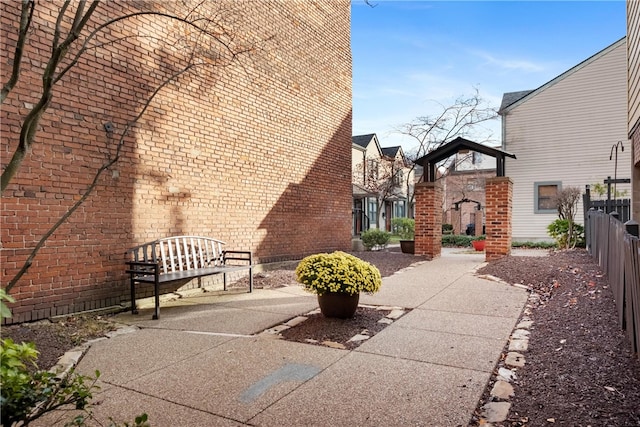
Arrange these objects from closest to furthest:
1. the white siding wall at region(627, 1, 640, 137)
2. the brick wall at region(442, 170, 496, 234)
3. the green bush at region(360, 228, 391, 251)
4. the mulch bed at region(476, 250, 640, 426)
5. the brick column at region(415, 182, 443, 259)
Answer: the mulch bed at region(476, 250, 640, 426) < the white siding wall at region(627, 1, 640, 137) < the brick column at region(415, 182, 443, 259) < the green bush at region(360, 228, 391, 251) < the brick wall at region(442, 170, 496, 234)

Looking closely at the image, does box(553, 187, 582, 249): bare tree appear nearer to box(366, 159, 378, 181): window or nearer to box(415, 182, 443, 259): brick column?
box(415, 182, 443, 259): brick column

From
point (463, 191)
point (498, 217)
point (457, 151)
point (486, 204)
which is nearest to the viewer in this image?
point (498, 217)

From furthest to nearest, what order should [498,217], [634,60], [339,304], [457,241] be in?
[457,241] < [498,217] < [634,60] < [339,304]

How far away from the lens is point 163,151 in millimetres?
6391

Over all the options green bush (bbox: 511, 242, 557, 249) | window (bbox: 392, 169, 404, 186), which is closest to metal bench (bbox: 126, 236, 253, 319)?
green bush (bbox: 511, 242, 557, 249)

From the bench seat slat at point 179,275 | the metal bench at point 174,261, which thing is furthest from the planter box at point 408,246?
the bench seat slat at point 179,275

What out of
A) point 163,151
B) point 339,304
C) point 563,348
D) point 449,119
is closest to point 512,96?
point 449,119

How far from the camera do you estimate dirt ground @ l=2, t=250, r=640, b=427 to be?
2.55 meters

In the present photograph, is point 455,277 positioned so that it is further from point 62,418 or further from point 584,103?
point 584,103

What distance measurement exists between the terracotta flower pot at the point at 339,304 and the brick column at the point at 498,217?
6.29 metres

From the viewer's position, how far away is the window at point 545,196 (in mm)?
16359

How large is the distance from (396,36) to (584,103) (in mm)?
11341

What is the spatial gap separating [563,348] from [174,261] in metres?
5.43

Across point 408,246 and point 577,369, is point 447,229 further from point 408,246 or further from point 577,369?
point 577,369
